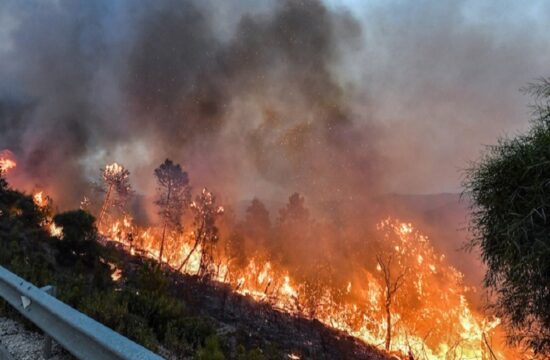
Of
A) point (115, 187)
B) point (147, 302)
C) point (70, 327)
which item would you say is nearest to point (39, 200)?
point (115, 187)

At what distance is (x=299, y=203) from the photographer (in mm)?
95875

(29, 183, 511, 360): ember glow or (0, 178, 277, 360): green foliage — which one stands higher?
(29, 183, 511, 360): ember glow

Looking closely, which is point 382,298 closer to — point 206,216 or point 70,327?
point 206,216

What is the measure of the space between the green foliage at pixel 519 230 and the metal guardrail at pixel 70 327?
41.0 ft

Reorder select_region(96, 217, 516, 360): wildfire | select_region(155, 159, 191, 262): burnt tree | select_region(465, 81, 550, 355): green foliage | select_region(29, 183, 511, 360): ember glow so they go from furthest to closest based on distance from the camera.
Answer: select_region(29, 183, 511, 360): ember glow → select_region(96, 217, 516, 360): wildfire → select_region(155, 159, 191, 262): burnt tree → select_region(465, 81, 550, 355): green foliage

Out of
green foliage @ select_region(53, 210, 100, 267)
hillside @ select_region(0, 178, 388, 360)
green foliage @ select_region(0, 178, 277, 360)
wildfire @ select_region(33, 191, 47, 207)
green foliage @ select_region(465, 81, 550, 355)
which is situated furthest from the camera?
wildfire @ select_region(33, 191, 47, 207)

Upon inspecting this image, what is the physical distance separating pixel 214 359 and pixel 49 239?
20.6 m

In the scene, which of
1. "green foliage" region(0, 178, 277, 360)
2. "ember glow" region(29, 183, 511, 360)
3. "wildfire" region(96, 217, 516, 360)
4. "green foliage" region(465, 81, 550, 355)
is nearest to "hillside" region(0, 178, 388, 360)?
"green foliage" region(0, 178, 277, 360)

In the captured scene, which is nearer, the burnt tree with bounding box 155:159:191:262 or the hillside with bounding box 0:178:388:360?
the hillside with bounding box 0:178:388:360

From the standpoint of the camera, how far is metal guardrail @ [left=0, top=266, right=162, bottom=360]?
114 inches

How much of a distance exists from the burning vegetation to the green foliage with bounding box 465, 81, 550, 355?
4275 centimetres

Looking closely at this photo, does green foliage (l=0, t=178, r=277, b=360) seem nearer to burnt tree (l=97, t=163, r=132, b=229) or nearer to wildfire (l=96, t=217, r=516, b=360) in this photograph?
burnt tree (l=97, t=163, r=132, b=229)

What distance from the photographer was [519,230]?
1189 centimetres

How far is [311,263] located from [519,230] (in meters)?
80.4
